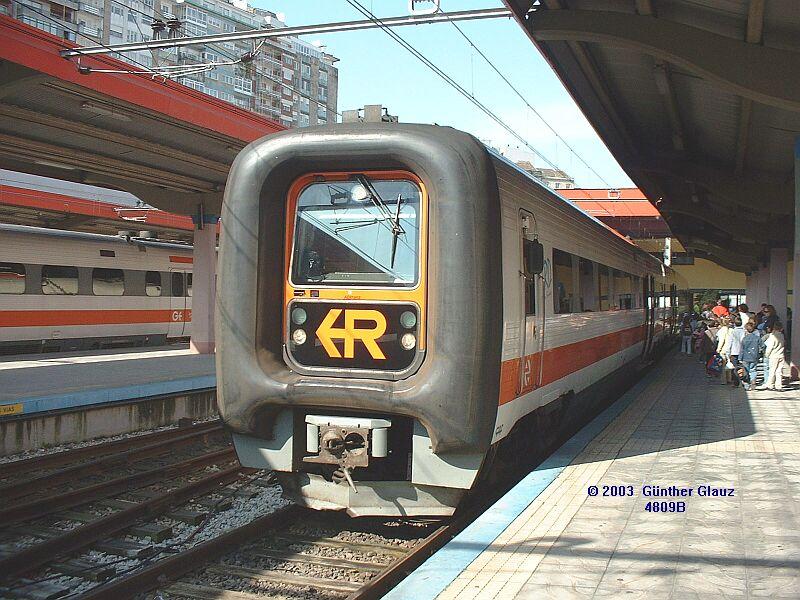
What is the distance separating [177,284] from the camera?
2461 centimetres

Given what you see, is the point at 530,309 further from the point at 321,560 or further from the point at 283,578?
the point at 283,578

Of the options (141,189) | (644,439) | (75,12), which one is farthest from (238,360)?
(75,12)

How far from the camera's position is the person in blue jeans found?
14430mm

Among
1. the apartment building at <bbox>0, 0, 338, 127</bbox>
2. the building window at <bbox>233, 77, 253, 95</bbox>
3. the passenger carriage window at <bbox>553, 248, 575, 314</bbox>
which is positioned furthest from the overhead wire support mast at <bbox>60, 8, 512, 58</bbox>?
the building window at <bbox>233, 77, 253, 95</bbox>

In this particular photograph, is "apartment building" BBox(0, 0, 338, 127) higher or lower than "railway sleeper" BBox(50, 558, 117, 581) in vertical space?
higher

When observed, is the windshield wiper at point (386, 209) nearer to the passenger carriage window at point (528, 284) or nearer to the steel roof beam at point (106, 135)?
the passenger carriage window at point (528, 284)

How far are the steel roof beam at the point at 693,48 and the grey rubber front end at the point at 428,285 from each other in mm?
4440

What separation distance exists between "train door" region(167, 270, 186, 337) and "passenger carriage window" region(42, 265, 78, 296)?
4.00 metres

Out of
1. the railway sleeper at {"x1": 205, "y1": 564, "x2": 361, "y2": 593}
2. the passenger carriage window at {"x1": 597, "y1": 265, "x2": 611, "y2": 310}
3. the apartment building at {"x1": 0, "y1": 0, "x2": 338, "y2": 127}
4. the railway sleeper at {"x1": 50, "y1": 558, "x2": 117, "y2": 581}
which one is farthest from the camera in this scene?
the apartment building at {"x1": 0, "y1": 0, "x2": 338, "y2": 127}

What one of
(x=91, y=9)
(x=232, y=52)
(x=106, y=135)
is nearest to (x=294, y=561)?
(x=106, y=135)

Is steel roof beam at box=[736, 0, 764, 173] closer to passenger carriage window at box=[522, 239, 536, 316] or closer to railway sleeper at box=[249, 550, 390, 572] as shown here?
passenger carriage window at box=[522, 239, 536, 316]

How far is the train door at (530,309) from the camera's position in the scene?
7.05 meters

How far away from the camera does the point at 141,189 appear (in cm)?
2061

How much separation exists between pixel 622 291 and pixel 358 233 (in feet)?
27.2
